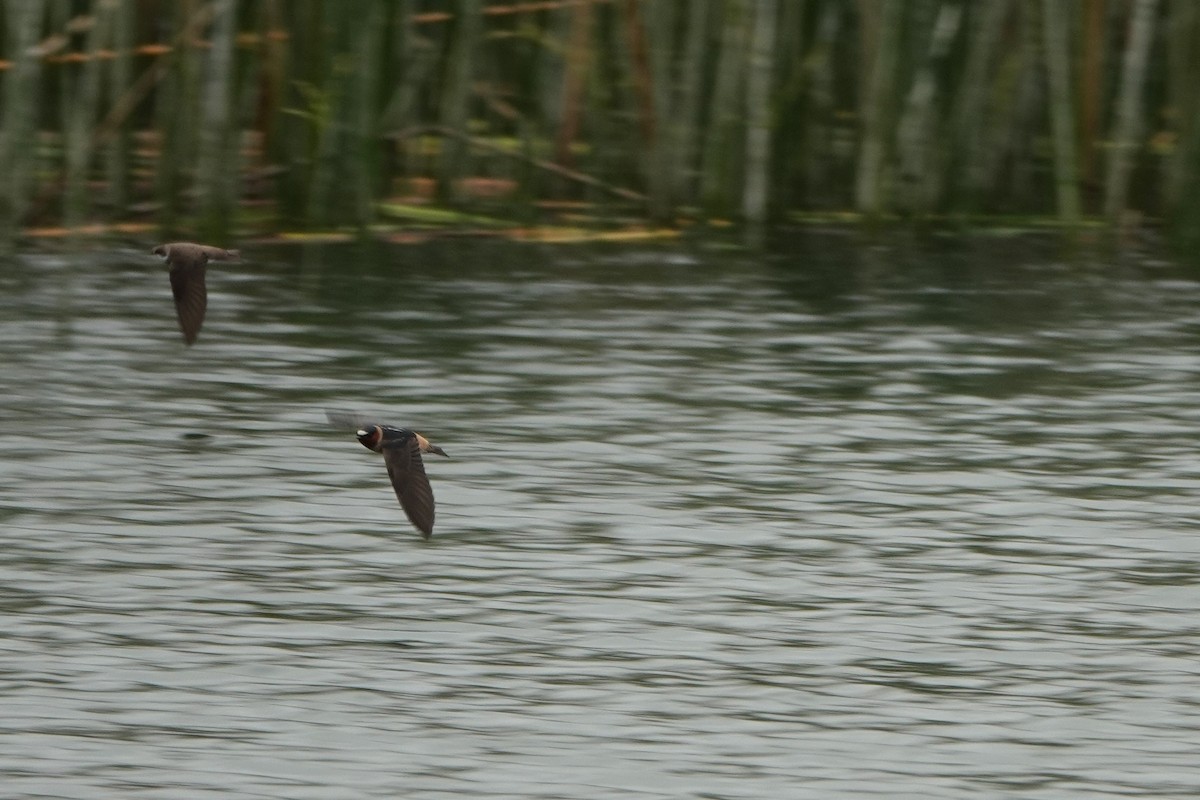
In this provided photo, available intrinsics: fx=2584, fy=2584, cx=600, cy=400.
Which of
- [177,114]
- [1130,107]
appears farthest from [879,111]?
[177,114]

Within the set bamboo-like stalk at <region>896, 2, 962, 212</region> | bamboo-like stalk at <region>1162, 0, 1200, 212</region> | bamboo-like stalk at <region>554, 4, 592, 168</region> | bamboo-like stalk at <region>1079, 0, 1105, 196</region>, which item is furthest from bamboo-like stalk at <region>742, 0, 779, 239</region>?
bamboo-like stalk at <region>1162, 0, 1200, 212</region>

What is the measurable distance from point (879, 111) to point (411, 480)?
9984 mm

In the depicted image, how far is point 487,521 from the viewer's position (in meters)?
10.6

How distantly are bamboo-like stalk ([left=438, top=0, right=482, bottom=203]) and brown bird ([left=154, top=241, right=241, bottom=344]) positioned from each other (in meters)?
Answer: 6.89

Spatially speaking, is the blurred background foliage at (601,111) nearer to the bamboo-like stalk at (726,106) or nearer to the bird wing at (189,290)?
the bamboo-like stalk at (726,106)

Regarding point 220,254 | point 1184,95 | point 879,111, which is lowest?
point 220,254

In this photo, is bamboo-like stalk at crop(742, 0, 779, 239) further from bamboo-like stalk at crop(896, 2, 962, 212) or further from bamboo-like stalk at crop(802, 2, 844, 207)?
bamboo-like stalk at crop(896, 2, 962, 212)

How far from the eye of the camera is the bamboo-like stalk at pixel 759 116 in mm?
18562

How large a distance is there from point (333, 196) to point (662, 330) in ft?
12.2

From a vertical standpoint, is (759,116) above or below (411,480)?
above

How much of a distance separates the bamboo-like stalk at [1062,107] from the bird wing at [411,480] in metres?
9.86

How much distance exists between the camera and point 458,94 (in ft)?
62.3

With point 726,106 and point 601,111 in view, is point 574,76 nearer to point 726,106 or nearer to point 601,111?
point 601,111

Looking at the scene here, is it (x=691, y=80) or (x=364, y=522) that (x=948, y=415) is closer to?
(x=364, y=522)
